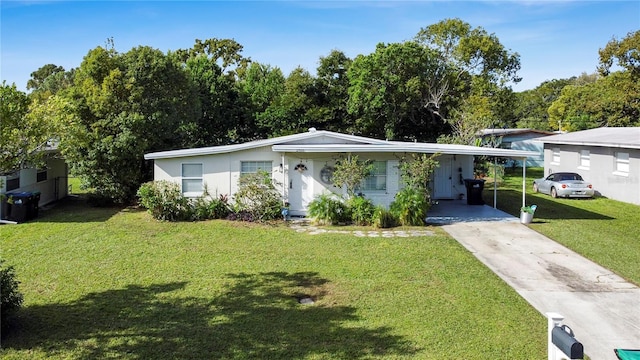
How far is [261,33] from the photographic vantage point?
10898 millimetres

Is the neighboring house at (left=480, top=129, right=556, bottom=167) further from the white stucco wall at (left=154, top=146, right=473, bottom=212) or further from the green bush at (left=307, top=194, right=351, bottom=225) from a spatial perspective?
the green bush at (left=307, top=194, right=351, bottom=225)

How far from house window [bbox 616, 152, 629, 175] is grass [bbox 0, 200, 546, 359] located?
11705mm

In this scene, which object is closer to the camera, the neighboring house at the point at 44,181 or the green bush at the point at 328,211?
the green bush at the point at 328,211

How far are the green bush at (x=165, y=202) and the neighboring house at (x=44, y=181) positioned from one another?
4014 mm

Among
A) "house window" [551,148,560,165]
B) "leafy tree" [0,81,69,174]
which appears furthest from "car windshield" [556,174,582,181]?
"leafy tree" [0,81,69,174]

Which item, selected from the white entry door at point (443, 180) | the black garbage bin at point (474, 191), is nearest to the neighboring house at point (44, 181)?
the white entry door at point (443, 180)

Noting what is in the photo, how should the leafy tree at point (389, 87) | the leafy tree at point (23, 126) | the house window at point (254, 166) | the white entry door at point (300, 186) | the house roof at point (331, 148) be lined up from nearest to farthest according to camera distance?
1. the leafy tree at point (23, 126)
2. the house roof at point (331, 148)
3. the white entry door at point (300, 186)
4. the house window at point (254, 166)
5. the leafy tree at point (389, 87)

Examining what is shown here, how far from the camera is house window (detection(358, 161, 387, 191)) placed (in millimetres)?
15070

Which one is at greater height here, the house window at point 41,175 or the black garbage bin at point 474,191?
the house window at point 41,175

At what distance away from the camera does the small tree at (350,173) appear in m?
14.2

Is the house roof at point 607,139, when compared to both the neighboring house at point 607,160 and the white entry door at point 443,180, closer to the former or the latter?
the neighboring house at point 607,160

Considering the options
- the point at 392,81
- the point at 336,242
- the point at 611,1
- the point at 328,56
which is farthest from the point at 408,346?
the point at 328,56

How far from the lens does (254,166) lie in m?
15.4

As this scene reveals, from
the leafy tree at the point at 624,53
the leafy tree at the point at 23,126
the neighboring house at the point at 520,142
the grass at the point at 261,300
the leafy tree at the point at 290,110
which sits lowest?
the grass at the point at 261,300
